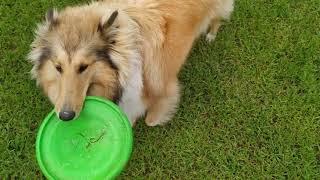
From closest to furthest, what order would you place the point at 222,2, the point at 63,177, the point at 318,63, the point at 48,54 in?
the point at 48,54, the point at 63,177, the point at 222,2, the point at 318,63

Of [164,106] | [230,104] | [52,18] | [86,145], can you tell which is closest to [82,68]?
[52,18]

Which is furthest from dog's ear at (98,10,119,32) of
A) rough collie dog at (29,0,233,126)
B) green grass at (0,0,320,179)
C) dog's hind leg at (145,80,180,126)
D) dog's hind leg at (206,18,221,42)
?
dog's hind leg at (206,18,221,42)

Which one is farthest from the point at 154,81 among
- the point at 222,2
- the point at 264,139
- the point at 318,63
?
the point at 318,63

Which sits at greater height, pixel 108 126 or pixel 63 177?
pixel 108 126

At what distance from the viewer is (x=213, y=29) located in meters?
4.04

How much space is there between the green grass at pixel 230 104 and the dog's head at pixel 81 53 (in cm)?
108

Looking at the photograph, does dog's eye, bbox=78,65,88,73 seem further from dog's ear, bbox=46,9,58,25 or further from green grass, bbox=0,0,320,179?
green grass, bbox=0,0,320,179

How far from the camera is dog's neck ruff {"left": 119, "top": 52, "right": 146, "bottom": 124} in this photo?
9.26 feet

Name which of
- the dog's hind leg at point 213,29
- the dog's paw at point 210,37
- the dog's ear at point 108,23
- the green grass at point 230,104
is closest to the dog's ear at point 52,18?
the dog's ear at point 108,23

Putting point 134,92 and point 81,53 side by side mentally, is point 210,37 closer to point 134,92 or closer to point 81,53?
point 134,92

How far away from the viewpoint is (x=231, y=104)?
3.92 meters

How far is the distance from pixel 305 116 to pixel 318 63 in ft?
1.77

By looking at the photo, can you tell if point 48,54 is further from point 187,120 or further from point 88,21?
point 187,120

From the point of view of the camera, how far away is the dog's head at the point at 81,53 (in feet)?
8.44
